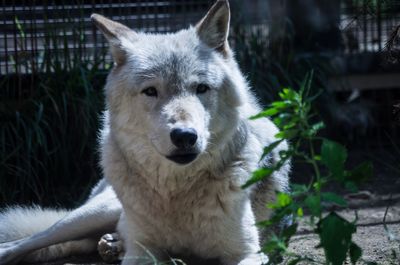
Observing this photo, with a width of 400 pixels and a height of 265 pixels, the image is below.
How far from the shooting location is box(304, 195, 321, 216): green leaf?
2396mm

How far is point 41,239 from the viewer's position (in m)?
4.14

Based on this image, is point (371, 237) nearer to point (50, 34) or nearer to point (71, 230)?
point (71, 230)

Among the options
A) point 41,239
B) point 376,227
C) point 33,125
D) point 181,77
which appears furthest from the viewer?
point 33,125

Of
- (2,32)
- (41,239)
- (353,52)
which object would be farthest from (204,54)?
(353,52)

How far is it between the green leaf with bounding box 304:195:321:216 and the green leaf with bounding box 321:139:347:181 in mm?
106

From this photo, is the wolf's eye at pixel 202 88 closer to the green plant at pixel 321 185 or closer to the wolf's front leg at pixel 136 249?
the wolf's front leg at pixel 136 249

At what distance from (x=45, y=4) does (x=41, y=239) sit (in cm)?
242

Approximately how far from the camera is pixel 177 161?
3.22 metres

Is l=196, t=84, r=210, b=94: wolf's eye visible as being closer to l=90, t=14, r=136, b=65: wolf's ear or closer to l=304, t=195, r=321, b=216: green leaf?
l=90, t=14, r=136, b=65: wolf's ear

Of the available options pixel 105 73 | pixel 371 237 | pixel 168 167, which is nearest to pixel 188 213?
pixel 168 167

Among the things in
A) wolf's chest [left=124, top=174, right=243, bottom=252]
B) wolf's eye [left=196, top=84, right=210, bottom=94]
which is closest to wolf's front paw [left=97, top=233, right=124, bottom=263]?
wolf's chest [left=124, top=174, right=243, bottom=252]

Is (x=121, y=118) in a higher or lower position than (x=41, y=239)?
higher

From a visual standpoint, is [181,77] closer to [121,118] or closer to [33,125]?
[121,118]

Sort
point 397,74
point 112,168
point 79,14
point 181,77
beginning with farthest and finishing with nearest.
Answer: point 397,74, point 79,14, point 112,168, point 181,77
